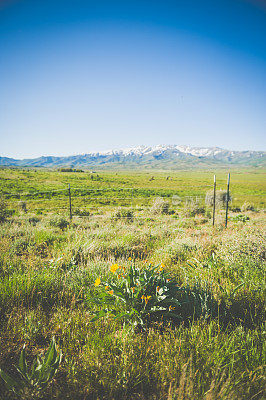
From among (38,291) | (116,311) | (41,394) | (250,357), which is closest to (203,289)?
(250,357)

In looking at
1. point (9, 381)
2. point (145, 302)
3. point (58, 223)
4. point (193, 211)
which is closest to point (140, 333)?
point (145, 302)

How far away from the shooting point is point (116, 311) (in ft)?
7.34

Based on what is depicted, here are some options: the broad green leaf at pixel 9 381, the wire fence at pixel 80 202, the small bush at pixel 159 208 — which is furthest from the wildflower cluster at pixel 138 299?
the small bush at pixel 159 208

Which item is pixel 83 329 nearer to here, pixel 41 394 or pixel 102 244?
pixel 41 394

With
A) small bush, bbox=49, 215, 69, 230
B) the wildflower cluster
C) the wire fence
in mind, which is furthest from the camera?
the wire fence

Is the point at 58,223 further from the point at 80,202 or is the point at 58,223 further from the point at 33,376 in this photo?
the point at 80,202

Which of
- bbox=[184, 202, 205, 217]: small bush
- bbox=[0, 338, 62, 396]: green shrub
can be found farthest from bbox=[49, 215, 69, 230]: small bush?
bbox=[184, 202, 205, 217]: small bush

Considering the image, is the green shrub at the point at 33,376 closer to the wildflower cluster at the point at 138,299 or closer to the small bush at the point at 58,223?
the wildflower cluster at the point at 138,299

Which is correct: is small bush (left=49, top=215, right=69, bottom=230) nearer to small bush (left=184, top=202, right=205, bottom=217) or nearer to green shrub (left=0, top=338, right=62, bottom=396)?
green shrub (left=0, top=338, right=62, bottom=396)

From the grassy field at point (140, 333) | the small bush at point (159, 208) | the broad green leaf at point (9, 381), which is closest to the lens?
the broad green leaf at point (9, 381)

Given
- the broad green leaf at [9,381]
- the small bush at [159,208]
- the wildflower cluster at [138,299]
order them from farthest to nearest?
the small bush at [159,208], the wildflower cluster at [138,299], the broad green leaf at [9,381]

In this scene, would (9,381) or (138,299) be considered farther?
(138,299)

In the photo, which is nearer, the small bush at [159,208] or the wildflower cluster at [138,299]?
the wildflower cluster at [138,299]

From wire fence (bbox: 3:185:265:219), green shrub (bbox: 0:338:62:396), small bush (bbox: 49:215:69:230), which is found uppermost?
green shrub (bbox: 0:338:62:396)
